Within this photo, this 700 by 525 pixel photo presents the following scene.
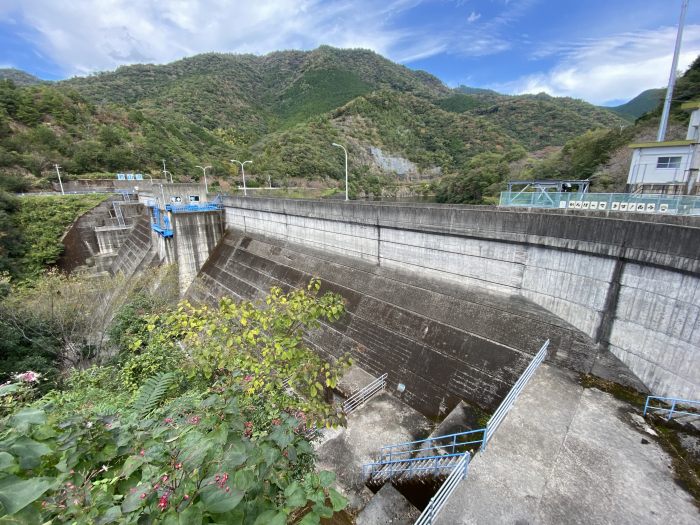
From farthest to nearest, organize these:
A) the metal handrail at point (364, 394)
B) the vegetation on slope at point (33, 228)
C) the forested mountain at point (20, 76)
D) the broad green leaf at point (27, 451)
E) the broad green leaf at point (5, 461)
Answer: the forested mountain at point (20, 76) < the vegetation on slope at point (33, 228) < the metal handrail at point (364, 394) < the broad green leaf at point (27, 451) < the broad green leaf at point (5, 461)

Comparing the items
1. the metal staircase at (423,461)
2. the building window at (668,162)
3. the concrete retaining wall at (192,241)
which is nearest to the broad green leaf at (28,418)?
the metal staircase at (423,461)

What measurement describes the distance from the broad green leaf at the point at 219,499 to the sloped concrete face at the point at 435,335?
25.2 feet

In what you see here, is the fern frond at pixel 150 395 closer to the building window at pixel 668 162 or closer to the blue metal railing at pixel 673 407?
the blue metal railing at pixel 673 407

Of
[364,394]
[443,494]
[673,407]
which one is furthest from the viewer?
[364,394]

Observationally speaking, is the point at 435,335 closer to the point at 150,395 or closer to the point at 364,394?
the point at 364,394

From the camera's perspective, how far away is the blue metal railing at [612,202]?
7777 millimetres

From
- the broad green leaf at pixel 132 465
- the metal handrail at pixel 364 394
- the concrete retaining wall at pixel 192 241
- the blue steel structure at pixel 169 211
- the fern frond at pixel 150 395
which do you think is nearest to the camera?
the broad green leaf at pixel 132 465

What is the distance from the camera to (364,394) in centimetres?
877

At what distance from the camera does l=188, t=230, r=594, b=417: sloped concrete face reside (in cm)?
762

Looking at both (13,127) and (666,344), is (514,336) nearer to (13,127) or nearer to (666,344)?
(666,344)

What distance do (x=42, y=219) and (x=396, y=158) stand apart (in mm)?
77819

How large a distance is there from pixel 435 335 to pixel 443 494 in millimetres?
5237

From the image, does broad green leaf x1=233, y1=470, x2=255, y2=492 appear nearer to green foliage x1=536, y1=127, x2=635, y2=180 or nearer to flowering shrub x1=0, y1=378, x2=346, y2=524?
flowering shrub x1=0, y1=378, x2=346, y2=524

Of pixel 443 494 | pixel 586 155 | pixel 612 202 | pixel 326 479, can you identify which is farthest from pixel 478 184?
pixel 326 479
